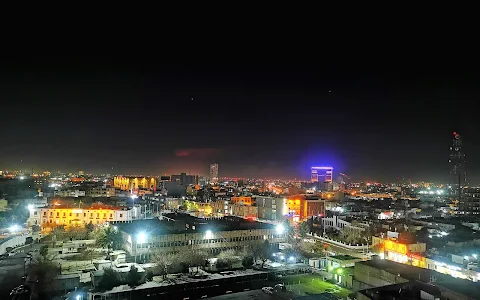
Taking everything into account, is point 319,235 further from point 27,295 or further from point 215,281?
point 27,295

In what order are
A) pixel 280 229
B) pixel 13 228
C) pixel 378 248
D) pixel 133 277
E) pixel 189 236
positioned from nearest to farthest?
pixel 133 277
pixel 189 236
pixel 378 248
pixel 280 229
pixel 13 228

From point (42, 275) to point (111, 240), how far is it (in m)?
4.23

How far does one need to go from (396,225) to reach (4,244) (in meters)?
17.2

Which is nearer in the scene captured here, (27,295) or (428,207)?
(27,295)

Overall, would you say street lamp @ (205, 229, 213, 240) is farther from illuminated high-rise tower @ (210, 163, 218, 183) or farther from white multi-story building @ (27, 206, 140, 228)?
illuminated high-rise tower @ (210, 163, 218, 183)

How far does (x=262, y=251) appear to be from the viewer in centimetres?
1370

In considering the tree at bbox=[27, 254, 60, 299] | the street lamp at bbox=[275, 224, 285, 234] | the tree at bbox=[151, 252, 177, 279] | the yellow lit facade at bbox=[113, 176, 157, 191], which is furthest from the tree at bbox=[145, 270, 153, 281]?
the yellow lit facade at bbox=[113, 176, 157, 191]

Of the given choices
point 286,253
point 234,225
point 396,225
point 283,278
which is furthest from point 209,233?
point 396,225

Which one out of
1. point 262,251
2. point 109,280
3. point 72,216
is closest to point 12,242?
point 72,216

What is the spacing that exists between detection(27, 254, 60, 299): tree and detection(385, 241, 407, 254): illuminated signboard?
10878 millimetres

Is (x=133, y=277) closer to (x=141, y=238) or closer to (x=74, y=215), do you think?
(x=141, y=238)

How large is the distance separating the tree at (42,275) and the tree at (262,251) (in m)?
6.31

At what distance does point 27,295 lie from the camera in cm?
907

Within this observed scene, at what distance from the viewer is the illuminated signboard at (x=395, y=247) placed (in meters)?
13.1
